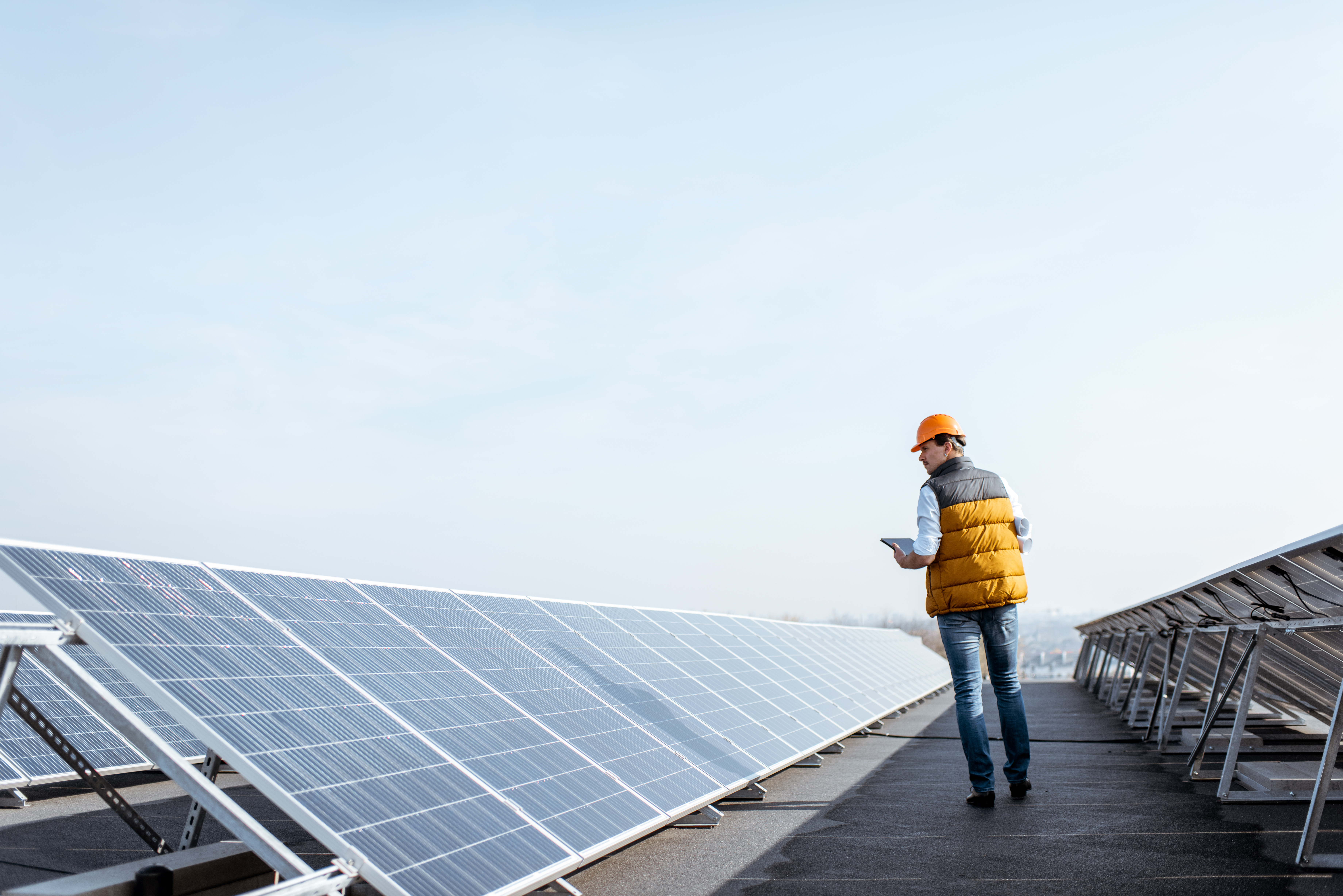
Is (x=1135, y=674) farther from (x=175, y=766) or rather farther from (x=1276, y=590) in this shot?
(x=175, y=766)

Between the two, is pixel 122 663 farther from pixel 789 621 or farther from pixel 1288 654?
pixel 789 621

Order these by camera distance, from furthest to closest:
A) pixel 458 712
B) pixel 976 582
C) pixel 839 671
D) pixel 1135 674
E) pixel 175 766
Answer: pixel 839 671 → pixel 1135 674 → pixel 976 582 → pixel 458 712 → pixel 175 766

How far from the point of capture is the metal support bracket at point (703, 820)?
7109 millimetres

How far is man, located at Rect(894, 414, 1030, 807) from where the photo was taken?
312 inches

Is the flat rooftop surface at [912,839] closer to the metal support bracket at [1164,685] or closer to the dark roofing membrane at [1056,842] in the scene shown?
the dark roofing membrane at [1056,842]

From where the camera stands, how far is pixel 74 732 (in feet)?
33.9

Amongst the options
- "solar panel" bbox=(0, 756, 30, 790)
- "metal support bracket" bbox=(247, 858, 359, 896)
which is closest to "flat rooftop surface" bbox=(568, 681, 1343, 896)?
"metal support bracket" bbox=(247, 858, 359, 896)

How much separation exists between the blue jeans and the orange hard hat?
142cm

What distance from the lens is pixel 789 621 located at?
74.1ft

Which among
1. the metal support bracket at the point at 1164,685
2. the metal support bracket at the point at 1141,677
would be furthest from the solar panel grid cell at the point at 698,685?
the metal support bracket at the point at 1141,677

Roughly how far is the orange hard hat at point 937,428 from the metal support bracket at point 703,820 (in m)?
3.34

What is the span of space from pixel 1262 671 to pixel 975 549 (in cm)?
700

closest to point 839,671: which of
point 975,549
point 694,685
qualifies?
point 694,685

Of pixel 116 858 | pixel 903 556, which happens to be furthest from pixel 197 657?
pixel 903 556
